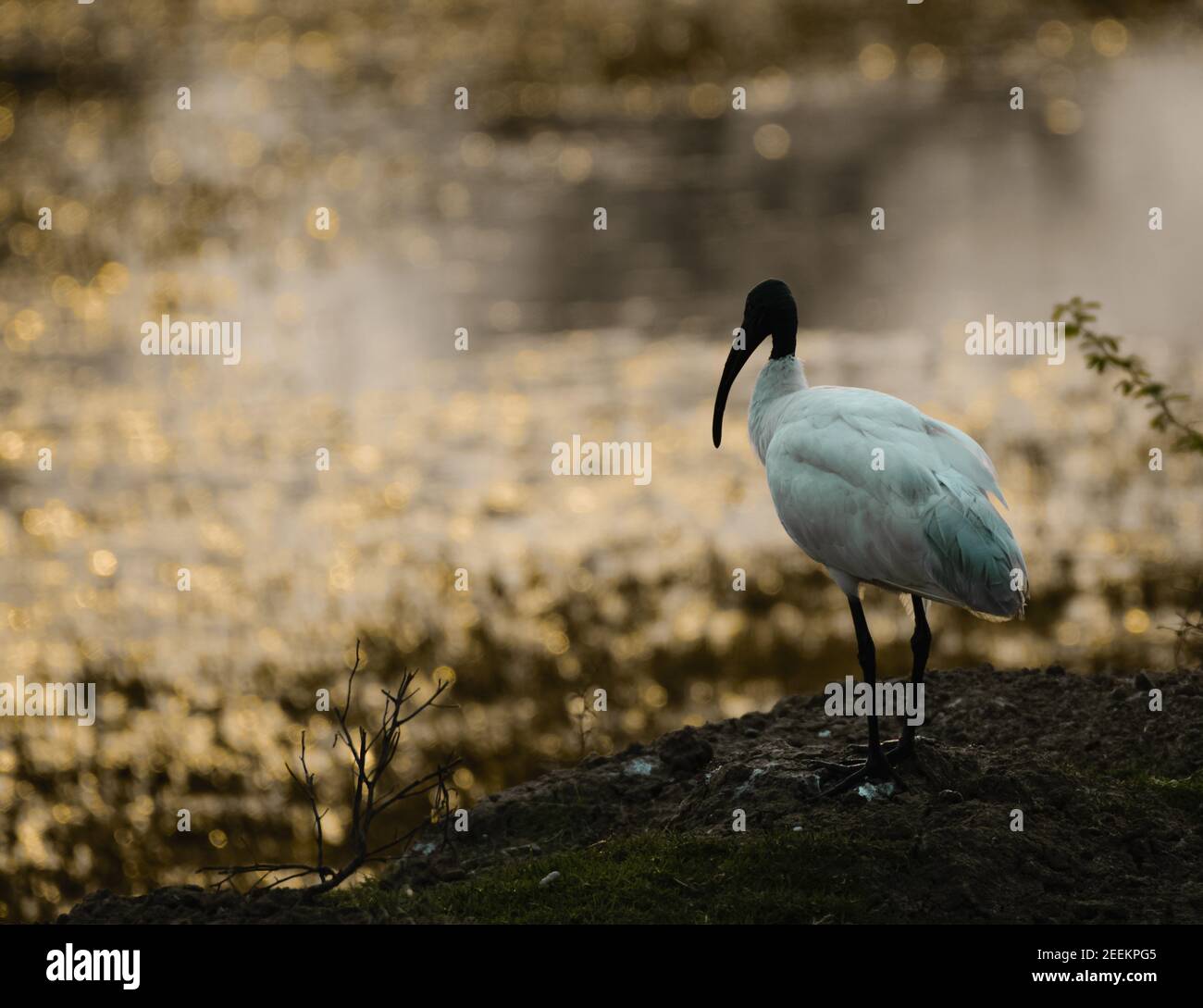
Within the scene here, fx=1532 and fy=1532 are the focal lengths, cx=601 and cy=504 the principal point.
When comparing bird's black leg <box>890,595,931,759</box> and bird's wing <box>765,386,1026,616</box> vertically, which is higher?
bird's wing <box>765,386,1026,616</box>

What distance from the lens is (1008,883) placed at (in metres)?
5.93

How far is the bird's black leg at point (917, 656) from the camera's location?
6.85 meters

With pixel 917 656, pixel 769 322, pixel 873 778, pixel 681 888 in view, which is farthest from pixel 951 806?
pixel 769 322

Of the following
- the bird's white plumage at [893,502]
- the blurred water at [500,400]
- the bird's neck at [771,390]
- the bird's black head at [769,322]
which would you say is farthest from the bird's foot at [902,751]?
the blurred water at [500,400]

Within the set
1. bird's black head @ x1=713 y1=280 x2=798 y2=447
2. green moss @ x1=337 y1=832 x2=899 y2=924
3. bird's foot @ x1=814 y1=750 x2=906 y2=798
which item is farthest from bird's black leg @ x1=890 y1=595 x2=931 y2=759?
bird's black head @ x1=713 y1=280 x2=798 y2=447

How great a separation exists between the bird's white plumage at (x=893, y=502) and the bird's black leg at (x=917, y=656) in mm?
320

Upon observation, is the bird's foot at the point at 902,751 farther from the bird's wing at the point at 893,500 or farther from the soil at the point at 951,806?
the bird's wing at the point at 893,500

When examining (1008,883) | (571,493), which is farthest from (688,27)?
(1008,883)

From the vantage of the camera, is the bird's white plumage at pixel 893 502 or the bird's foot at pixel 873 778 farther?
the bird's foot at pixel 873 778

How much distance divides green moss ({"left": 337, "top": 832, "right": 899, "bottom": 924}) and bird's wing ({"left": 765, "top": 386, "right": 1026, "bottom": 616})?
1188 millimetres

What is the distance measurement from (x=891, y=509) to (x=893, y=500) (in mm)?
41

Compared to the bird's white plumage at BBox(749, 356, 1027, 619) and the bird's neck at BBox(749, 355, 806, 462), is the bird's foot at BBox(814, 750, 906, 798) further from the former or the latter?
the bird's neck at BBox(749, 355, 806, 462)

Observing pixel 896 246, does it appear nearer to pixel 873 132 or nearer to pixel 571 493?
pixel 873 132

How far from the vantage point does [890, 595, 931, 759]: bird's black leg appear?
6851mm
